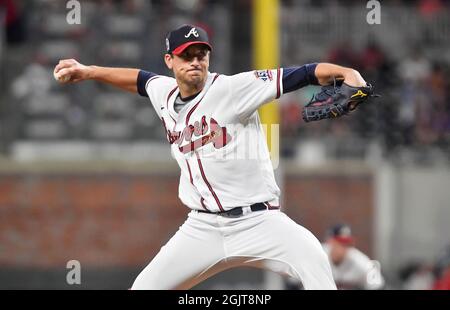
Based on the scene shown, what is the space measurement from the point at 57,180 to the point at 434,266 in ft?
17.2

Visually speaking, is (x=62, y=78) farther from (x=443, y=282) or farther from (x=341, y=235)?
(x=443, y=282)

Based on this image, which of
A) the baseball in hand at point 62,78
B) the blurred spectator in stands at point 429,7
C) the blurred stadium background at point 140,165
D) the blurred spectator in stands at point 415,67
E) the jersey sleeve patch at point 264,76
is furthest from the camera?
the blurred spectator in stands at point 429,7

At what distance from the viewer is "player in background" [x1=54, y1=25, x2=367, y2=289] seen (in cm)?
634

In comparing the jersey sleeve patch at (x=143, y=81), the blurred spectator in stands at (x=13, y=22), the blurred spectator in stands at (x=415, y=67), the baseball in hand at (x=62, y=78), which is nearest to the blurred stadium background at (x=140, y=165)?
the blurred spectator in stands at (x=13, y=22)

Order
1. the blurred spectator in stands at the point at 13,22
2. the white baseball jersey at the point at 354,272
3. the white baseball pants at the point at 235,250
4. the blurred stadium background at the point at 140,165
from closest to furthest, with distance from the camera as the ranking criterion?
the white baseball pants at the point at 235,250, the white baseball jersey at the point at 354,272, the blurred stadium background at the point at 140,165, the blurred spectator in stands at the point at 13,22

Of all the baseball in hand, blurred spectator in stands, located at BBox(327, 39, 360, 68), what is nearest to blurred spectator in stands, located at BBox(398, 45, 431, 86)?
blurred spectator in stands, located at BBox(327, 39, 360, 68)

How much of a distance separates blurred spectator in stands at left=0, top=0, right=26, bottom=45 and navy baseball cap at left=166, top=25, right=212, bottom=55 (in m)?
9.34

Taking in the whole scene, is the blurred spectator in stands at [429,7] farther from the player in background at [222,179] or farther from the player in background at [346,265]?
the player in background at [222,179]

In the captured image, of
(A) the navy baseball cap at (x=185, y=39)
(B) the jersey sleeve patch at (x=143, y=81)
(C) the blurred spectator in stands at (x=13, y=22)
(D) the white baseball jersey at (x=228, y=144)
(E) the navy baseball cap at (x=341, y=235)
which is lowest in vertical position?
(E) the navy baseball cap at (x=341, y=235)

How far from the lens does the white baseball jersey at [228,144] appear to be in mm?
6410

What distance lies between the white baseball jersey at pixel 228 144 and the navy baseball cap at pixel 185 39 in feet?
0.87

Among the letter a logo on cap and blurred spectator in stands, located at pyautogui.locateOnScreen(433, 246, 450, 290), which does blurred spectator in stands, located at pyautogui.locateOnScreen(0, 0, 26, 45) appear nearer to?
blurred spectator in stands, located at pyautogui.locateOnScreen(433, 246, 450, 290)

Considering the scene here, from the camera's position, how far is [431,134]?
15.0 meters

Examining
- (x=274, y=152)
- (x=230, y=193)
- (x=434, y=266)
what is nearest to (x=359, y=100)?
(x=230, y=193)
